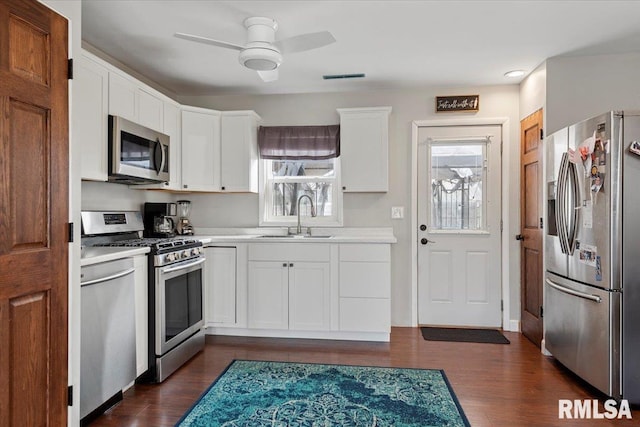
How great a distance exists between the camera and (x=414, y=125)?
4004 mm

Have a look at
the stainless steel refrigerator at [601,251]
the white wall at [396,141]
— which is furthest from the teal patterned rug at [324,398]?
the white wall at [396,141]

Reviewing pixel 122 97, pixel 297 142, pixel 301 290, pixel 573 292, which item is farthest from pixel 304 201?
pixel 573 292

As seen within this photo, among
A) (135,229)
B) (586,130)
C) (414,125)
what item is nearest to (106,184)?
(135,229)

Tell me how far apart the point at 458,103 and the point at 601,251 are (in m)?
2.09

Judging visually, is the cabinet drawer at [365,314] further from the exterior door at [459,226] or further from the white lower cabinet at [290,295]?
the exterior door at [459,226]

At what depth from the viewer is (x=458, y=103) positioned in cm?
396

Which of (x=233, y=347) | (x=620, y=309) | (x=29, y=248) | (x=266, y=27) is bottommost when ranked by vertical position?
(x=233, y=347)

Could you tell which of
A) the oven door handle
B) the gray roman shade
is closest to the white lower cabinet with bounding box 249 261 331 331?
the oven door handle

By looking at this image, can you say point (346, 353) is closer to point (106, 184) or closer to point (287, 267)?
point (287, 267)

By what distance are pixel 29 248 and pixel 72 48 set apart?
3.34ft

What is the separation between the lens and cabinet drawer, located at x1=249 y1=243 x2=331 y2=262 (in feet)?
11.5

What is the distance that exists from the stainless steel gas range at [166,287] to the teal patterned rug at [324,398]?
0.42 meters

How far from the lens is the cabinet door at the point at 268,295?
11.7ft

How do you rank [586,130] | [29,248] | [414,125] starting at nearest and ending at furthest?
[29,248] → [586,130] → [414,125]
